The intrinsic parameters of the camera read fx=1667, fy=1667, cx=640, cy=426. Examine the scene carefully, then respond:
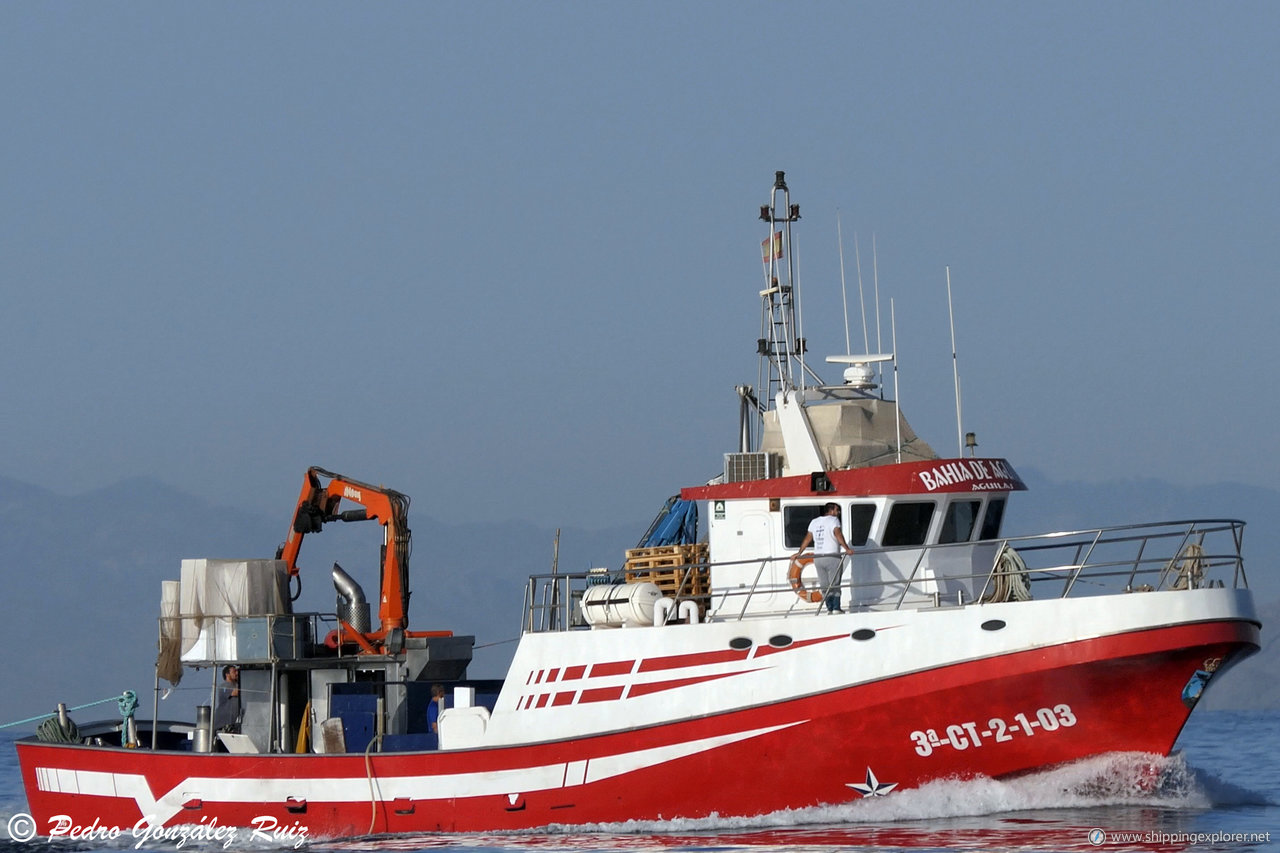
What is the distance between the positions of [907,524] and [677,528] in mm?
3548

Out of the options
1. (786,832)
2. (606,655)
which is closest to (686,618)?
(606,655)

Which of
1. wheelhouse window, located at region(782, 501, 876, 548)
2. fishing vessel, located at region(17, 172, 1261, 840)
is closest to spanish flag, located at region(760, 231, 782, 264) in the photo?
fishing vessel, located at region(17, 172, 1261, 840)

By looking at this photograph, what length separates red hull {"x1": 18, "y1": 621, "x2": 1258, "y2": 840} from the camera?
15.7 m

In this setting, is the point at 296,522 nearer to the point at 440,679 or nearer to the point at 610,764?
the point at 440,679

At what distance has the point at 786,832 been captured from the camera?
16.0 meters

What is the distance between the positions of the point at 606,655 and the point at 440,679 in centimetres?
385

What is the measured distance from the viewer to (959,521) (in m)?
17.8

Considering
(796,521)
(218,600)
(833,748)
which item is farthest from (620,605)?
(218,600)

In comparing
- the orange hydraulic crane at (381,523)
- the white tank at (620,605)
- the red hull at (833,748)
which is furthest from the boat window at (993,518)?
the orange hydraulic crane at (381,523)

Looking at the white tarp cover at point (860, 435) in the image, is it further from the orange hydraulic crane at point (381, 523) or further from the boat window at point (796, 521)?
the orange hydraulic crane at point (381, 523)

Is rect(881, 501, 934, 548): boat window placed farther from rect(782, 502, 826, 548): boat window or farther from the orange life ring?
the orange life ring

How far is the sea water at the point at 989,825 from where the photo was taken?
15.1 metres

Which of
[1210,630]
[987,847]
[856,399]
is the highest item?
[856,399]

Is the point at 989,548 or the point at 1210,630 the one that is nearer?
the point at 1210,630
